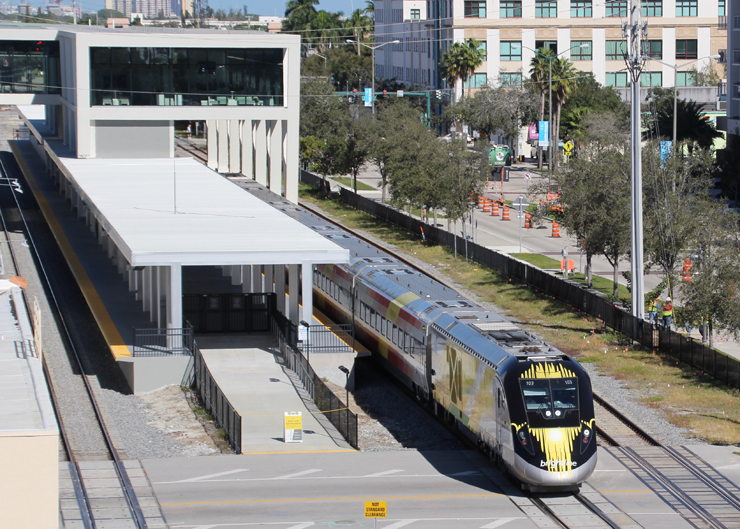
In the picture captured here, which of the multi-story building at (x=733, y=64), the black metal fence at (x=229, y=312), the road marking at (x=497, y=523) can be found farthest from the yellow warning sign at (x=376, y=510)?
the multi-story building at (x=733, y=64)

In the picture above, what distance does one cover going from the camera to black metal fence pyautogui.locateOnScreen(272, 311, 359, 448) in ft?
87.9

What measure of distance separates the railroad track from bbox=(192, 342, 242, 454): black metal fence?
2743mm

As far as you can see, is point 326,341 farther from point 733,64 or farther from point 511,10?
point 511,10

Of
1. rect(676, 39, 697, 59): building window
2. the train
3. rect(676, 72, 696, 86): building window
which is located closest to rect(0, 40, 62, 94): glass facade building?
the train

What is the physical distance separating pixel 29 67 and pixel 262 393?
37.5 metres

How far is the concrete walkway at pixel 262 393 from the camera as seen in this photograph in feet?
86.8

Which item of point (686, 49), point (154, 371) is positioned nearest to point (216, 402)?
point (154, 371)

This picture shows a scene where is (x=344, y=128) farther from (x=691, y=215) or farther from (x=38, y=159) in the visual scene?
(x=691, y=215)

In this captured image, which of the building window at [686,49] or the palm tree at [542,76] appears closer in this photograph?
the palm tree at [542,76]

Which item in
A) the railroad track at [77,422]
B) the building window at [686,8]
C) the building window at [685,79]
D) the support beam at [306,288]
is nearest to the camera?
the railroad track at [77,422]

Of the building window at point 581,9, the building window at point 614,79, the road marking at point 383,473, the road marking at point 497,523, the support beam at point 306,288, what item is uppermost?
the building window at point 581,9

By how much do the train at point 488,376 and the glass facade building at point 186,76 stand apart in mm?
24125

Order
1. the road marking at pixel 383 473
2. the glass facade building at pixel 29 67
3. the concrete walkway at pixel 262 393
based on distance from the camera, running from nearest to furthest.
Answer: the road marking at pixel 383 473, the concrete walkway at pixel 262 393, the glass facade building at pixel 29 67

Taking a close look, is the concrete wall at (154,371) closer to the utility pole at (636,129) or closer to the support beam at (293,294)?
the support beam at (293,294)
